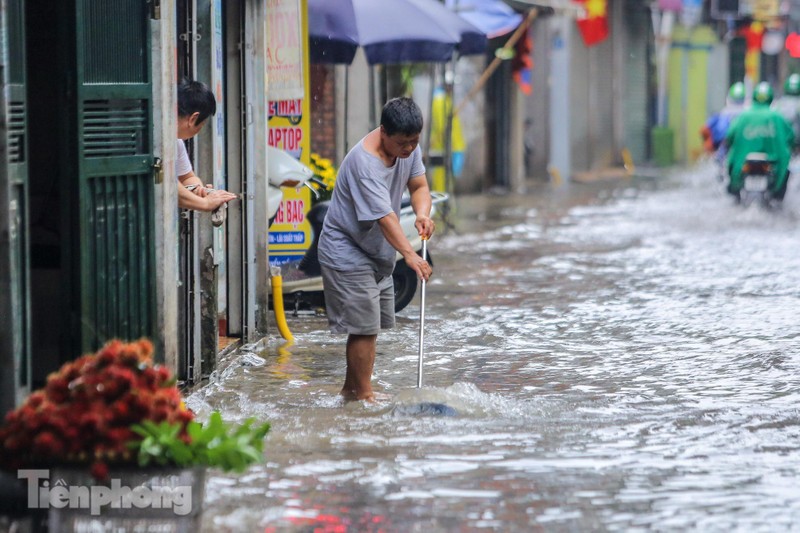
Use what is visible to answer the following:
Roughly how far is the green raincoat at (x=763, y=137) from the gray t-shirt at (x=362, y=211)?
12.6 metres

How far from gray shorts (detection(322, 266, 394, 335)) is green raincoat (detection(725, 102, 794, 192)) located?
12826mm

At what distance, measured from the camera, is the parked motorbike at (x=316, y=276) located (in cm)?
1038

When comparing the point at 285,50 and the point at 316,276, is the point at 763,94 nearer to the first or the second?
the point at 316,276

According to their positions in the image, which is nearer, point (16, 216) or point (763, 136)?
point (16, 216)

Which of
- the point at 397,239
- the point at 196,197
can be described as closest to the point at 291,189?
the point at 196,197

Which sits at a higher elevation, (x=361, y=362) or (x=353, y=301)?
(x=353, y=301)

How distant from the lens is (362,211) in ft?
23.0

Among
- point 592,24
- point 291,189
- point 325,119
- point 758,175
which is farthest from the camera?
point 592,24

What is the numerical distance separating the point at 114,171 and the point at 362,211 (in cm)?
141

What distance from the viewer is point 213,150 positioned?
27.4 feet

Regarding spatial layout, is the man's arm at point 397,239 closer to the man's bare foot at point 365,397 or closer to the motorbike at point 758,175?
the man's bare foot at point 365,397

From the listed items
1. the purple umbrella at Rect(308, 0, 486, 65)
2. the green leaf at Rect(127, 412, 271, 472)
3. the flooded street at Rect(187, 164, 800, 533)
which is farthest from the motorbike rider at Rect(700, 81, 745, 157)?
the green leaf at Rect(127, 412, 271, 472)

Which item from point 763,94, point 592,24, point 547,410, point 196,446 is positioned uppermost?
point 592,24

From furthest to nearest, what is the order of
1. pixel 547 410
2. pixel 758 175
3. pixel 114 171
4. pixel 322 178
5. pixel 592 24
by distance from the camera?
pixel 592 24, pixel 758 175, pixel 322 178, pixel 547 410, pixel 114 171
